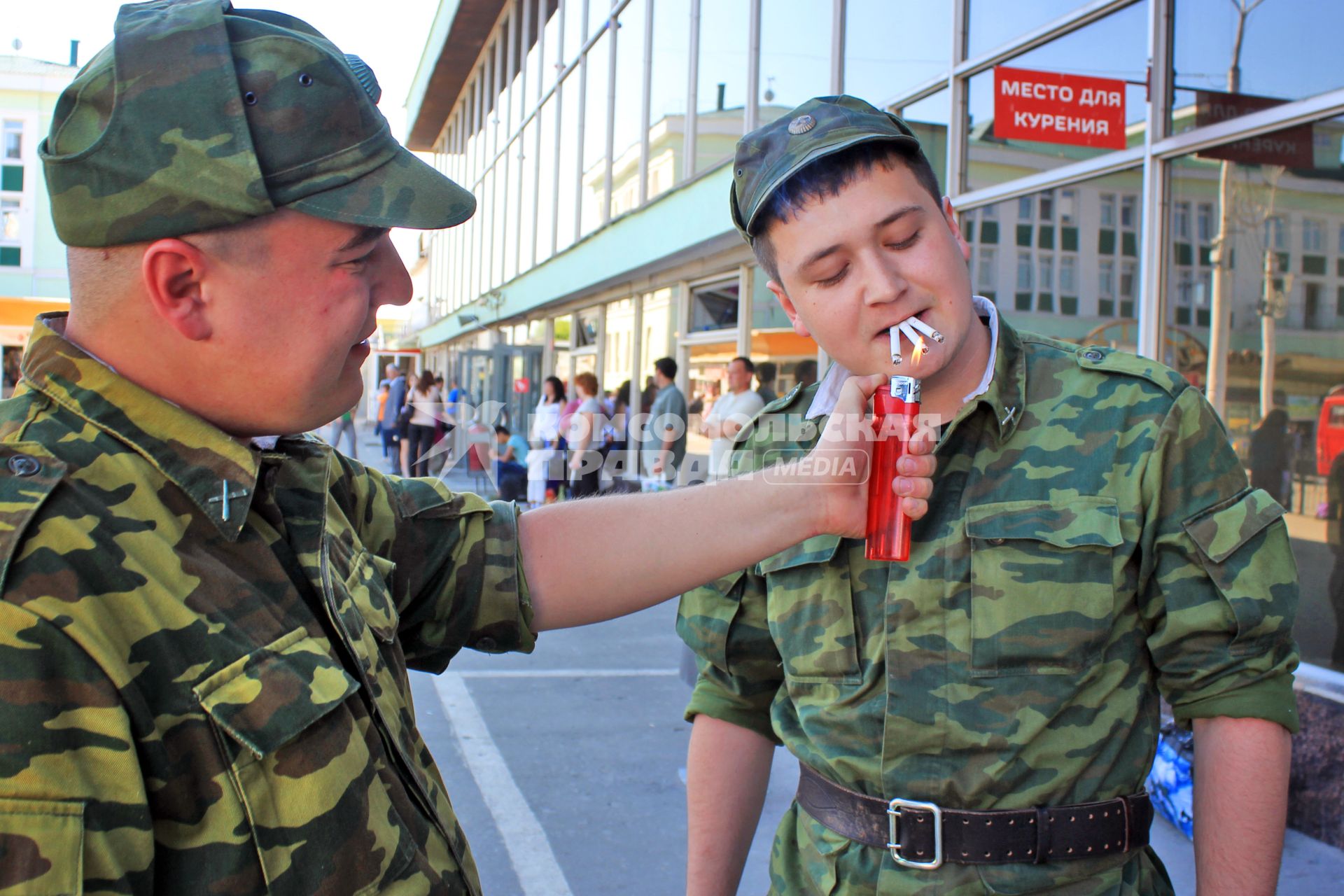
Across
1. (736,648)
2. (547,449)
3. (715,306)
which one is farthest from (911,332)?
(547,449)

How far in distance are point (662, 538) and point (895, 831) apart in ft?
1.82

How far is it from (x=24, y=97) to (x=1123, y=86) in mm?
34125

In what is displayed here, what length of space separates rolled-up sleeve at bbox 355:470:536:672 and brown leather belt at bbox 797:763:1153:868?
24.1 inches

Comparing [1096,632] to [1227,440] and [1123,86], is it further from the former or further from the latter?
[1123,86]

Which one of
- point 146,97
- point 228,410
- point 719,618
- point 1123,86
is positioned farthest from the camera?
point 1123,86

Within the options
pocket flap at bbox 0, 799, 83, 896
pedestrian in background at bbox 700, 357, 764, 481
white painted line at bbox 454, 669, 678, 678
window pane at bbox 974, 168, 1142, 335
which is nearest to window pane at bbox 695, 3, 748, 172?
pedestrian in background at bbox 700, 357, 764, 481

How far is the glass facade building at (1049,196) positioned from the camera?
151 inches

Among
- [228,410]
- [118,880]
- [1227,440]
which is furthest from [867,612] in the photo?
[118,880]

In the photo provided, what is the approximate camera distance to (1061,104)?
5.29 meters

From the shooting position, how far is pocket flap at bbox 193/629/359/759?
0.92 m

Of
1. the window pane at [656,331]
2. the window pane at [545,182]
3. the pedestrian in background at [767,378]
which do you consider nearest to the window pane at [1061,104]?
the pedestrian in background at [767,378]

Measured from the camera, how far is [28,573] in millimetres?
829

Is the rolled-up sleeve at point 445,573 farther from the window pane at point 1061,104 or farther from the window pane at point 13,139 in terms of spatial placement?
the window pane at point 13,139

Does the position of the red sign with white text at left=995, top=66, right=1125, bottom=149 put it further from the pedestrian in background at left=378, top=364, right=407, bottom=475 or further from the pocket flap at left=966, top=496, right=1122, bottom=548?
the pedestrian in background at left=378, top=364, right=407, bottom=475
